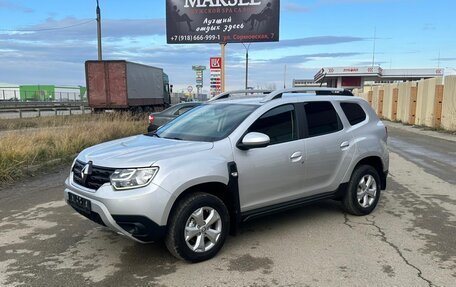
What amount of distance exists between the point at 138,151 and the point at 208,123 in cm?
120

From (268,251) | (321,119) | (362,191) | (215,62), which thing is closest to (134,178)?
(268,251)

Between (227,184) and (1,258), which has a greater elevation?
(227,184)

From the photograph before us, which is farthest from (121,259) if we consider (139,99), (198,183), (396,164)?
(139,99)

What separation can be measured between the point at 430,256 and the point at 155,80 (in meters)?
27.8

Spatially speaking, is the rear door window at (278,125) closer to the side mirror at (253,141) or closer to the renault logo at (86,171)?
the side mirror at (253,141)

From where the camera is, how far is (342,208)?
6.63 m

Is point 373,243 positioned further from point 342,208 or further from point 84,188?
point 84,188

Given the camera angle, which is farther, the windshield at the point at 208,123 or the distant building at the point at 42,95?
the distant building at the point at 42,95

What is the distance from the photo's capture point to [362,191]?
20.7 feet

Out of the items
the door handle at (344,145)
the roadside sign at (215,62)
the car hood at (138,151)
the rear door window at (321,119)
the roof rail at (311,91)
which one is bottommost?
the door handle at (344,145)

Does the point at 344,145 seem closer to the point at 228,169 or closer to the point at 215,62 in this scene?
the point at 228,169

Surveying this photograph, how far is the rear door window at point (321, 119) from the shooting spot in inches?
225

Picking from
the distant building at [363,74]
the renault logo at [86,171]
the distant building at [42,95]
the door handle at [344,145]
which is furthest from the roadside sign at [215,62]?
the distant building at [363,74]

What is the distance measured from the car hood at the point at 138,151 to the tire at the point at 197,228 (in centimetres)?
50
